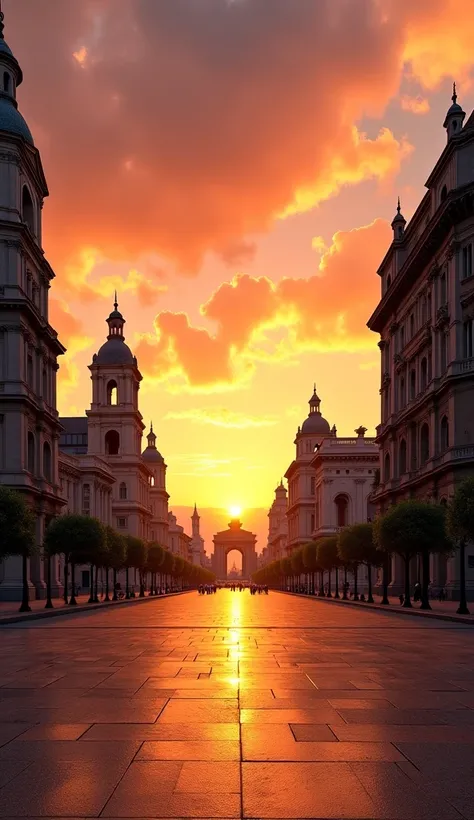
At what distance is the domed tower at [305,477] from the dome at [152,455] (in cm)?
3014

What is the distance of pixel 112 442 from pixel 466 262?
283ft

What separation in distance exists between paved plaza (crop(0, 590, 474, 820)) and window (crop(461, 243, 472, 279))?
4042cm

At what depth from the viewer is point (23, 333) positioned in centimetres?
6194

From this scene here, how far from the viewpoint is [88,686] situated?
50.2ft

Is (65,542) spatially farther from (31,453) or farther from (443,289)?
(443,289)

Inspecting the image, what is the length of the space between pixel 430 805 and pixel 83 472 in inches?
3991

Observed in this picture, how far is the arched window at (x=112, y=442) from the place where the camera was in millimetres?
135625

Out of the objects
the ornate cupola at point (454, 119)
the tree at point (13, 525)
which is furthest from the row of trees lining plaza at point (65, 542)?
the ornate cupola at point (454, 119)

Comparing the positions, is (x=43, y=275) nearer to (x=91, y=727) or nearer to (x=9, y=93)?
(x=9, y=93)

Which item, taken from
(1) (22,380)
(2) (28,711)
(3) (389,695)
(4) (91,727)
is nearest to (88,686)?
(2) (28,711)

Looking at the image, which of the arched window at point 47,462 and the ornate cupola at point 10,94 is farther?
the arched window at point 47,462

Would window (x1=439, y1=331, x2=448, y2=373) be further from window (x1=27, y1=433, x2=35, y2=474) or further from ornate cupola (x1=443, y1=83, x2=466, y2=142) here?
window (x1=27, y1=433, x2=35, y2=474)

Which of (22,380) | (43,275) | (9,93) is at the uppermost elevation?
(9,93)

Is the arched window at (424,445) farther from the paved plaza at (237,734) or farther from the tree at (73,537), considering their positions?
the paved plaza at (237,734)
